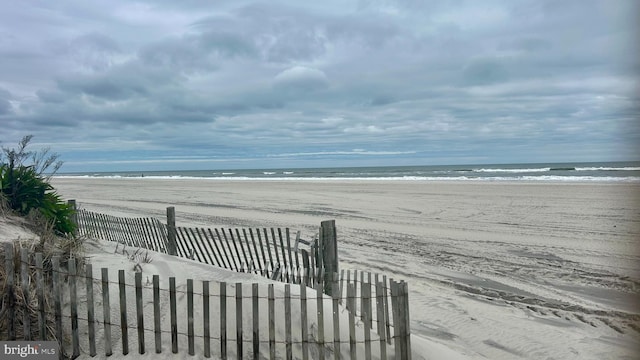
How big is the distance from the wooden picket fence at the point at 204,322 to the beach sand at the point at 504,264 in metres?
1.37

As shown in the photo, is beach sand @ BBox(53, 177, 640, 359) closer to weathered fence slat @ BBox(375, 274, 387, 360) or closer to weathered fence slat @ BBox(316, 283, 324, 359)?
weathered fence slat @ BBox(375, 274, 387, 360)

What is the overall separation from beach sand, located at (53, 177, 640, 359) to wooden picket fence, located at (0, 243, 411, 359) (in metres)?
1.37

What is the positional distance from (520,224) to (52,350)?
17393 mm

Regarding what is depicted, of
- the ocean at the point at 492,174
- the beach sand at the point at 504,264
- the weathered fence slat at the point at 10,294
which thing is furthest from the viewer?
the ocean at the point at 492,174

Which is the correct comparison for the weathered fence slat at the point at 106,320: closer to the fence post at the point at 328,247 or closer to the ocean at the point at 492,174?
the fence post at the point at 328,247

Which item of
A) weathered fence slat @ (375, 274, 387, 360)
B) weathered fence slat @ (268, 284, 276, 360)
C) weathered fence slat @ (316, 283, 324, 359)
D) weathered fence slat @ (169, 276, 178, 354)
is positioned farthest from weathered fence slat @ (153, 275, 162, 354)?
weathered fence slat @ (375, 274, 387, 360)

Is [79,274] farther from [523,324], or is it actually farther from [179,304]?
[523,324]

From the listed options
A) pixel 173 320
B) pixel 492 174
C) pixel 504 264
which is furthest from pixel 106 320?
pixel 492 174

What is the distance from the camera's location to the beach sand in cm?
722

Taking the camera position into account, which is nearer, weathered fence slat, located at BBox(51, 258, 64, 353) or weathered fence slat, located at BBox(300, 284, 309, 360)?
weathered fence slat, located at BBox(300, 284, 309, 360)

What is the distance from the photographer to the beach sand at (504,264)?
722cm

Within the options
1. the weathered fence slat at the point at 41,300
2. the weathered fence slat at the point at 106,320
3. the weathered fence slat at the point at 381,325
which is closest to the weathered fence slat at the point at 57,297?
the weathered fence slat at the point at 41,300

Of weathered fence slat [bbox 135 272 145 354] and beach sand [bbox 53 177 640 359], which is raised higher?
weathered fence slat [bbox 135 272 145 354]

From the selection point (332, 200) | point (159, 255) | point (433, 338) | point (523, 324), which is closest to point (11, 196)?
point (159, 255)
